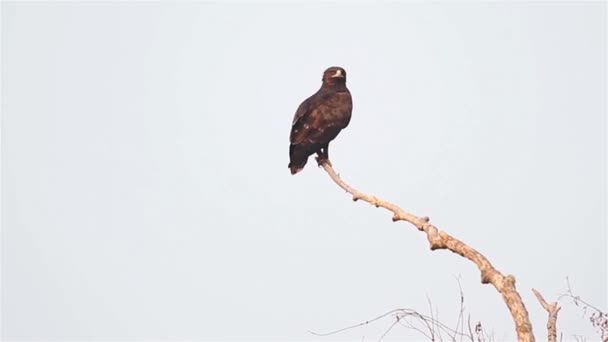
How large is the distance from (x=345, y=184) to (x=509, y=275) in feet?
11.8

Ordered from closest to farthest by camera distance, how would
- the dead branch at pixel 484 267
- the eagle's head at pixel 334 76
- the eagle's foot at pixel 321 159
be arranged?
the dead branch at pixel 484 267
the eagle's foot at pixel 321 159
the eagle's head at pixel 334 76

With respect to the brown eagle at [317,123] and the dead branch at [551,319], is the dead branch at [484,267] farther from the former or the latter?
the brown eagle at [317,123]

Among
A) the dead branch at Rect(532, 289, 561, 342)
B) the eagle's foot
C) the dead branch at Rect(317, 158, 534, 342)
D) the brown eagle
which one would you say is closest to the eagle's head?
the brown eagle

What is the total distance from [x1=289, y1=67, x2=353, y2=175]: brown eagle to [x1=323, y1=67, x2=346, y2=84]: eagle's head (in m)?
0.31

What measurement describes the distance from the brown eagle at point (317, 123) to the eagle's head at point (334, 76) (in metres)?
0.31

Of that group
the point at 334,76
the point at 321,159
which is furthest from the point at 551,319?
the point at 334,76

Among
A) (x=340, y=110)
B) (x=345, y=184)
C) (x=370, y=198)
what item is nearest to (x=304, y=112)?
(x=340, y=110)

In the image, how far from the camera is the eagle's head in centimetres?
1438

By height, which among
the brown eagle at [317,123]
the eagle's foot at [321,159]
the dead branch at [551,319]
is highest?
the brown eagle at [317,123]

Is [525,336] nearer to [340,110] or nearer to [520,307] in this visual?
[520,307]

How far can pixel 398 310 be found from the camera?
5250 millimetres

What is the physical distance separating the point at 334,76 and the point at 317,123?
4.83 ft

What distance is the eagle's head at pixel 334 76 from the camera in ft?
47.2

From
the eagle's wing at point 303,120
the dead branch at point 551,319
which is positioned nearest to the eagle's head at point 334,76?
the eagle's wing at point 303,120
